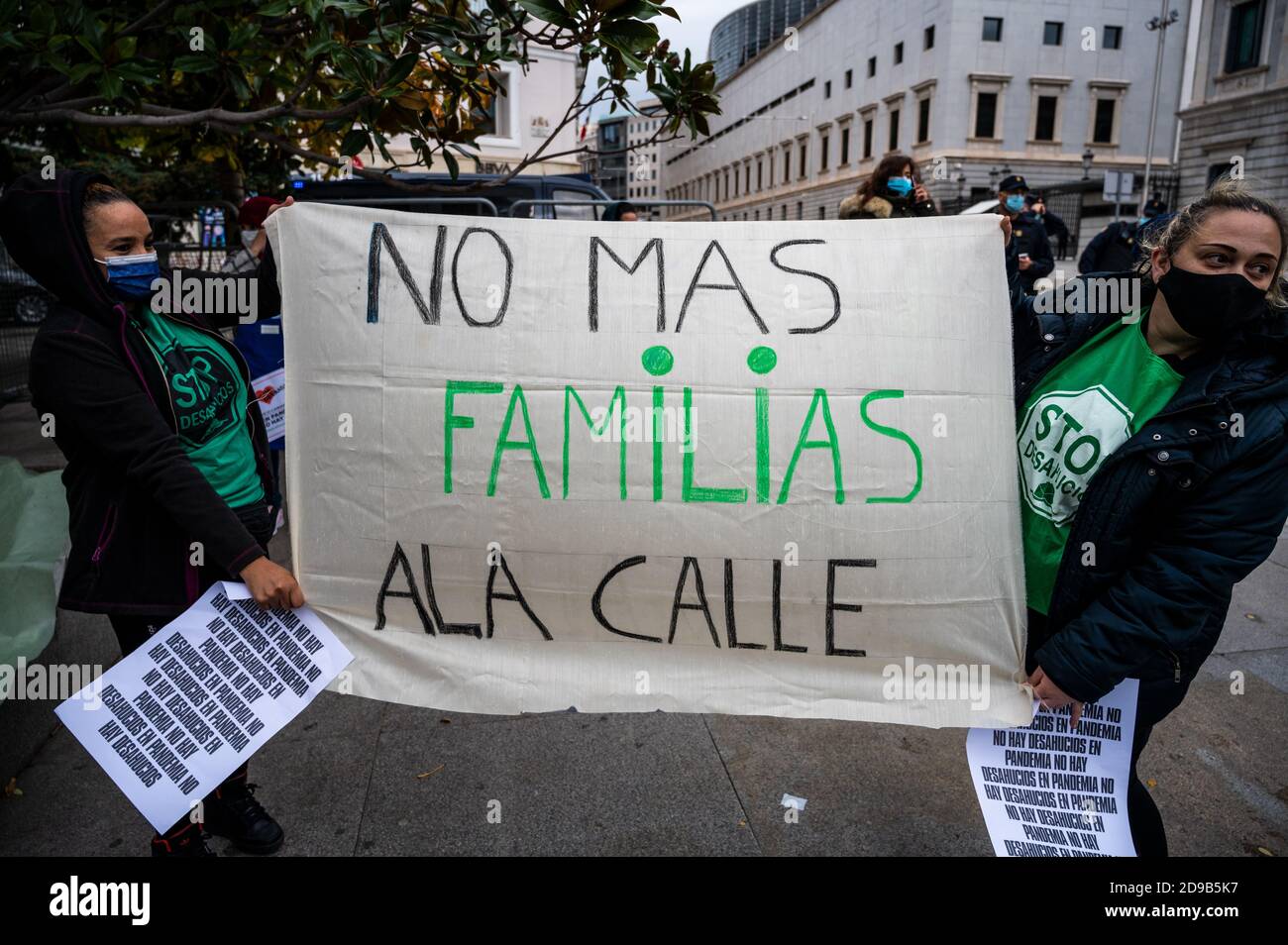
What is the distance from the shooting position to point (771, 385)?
1878 mm

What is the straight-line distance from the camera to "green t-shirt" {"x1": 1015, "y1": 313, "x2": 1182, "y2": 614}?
1.78 m

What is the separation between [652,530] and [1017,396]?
39.6 inches

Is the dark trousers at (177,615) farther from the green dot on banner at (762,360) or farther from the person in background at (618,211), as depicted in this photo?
the person in background at (618,211)

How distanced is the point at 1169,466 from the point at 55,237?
2427 millimetres

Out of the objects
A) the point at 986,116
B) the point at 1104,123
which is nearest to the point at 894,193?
the point at 986,116

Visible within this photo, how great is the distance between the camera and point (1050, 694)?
5.89 feet

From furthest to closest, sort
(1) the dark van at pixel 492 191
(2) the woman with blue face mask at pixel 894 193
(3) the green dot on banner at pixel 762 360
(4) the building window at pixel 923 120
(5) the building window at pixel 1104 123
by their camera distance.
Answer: (5) the building window at pixel 1104 123 < (4) the building window at pixel 923 120 < (1) the dark van at pixel 492 191 < (2) the woman with blue face mask at pixel 894 193 < (3) the green dot on banner at pixel 762 360

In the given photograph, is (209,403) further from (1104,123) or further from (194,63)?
(1104,123)

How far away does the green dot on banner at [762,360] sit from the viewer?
1885mm

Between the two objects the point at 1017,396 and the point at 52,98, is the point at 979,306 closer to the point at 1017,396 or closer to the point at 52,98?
the point at 1017,396

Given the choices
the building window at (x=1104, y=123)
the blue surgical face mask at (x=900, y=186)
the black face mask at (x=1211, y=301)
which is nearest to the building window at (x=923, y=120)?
the building window at (x=1104, y=123)

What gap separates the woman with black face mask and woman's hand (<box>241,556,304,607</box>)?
1736 mm

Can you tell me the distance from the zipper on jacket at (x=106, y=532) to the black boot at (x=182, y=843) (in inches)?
30.4

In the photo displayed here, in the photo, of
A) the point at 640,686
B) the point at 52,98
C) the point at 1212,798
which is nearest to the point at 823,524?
the point at 640,686
